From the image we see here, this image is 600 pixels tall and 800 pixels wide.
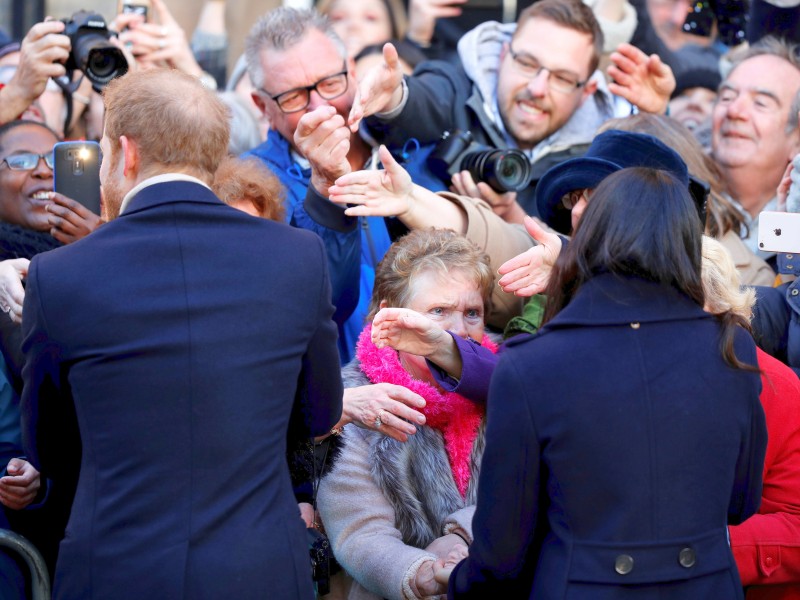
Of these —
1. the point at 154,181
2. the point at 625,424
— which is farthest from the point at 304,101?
the point at 625,424

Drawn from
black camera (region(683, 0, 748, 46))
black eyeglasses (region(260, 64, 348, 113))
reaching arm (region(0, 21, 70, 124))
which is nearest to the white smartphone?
black eyeglasses (region(260, 64, 348, 113))

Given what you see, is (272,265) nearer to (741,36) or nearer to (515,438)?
(515,438)

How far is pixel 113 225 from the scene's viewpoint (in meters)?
2.09

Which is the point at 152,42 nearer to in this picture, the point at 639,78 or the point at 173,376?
the point at 639,78

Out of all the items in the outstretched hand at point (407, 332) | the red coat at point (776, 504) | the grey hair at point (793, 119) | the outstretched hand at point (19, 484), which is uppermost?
the grey hair at point (793, 119)

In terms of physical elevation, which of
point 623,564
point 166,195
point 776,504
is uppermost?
point 166,195

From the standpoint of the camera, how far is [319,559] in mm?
2578

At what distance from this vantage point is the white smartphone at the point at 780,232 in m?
2.89

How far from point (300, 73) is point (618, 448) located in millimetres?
2108

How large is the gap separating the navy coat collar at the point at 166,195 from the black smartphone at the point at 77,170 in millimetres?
1181

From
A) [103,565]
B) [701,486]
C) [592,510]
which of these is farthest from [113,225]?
[701,486]

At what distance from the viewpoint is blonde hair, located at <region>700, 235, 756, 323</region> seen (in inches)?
99.2

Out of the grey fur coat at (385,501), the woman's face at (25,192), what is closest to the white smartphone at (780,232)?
the grey fur coat at (385,501)

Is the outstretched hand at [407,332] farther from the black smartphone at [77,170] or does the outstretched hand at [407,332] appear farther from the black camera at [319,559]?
the black smartphone at [77,170]
